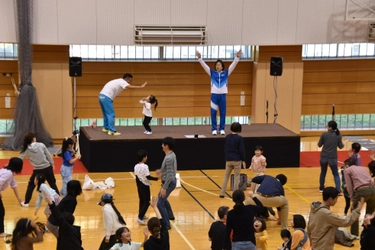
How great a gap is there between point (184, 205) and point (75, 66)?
5571 millimetres

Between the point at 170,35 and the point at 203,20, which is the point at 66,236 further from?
the point at 203,20

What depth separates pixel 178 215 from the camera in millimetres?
12320

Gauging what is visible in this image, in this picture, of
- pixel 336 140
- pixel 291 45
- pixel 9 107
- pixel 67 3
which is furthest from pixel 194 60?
pixel 336 140

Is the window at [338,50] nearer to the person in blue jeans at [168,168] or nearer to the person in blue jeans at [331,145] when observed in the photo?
the person in blue jeans at [331,145]

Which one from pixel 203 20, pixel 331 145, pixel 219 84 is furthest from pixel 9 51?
pixel 331 145

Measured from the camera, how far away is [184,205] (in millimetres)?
12953

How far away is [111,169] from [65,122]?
343 centimetres

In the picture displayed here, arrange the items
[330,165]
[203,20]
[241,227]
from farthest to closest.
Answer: [203,20]
[330,165]
[241,227]

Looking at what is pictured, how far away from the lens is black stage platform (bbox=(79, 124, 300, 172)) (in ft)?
50.0

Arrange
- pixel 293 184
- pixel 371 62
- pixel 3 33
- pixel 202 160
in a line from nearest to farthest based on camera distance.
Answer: pixel 293 184
pixel 202 160
pixel 3 33
pixel 371 62

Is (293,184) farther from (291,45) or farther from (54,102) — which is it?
(54,102)

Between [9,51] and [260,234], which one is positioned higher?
[9,51]

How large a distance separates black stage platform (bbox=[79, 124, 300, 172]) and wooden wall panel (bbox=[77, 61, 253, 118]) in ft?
7.85

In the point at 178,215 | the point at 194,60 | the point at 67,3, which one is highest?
the point at 67,3
